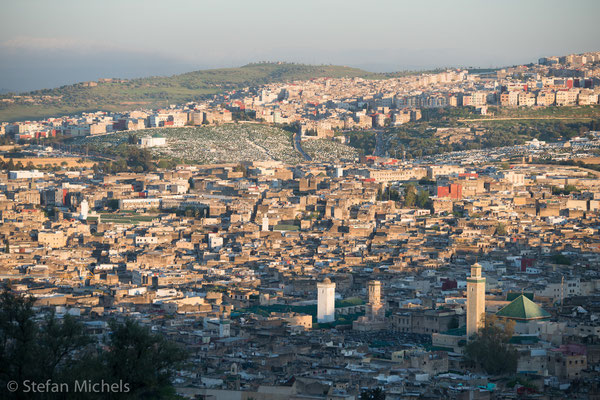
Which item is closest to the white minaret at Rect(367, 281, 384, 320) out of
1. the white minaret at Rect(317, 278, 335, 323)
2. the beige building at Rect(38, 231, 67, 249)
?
the white minaret at Rect(317, 278, 335, 323)

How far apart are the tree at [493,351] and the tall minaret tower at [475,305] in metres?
0.38

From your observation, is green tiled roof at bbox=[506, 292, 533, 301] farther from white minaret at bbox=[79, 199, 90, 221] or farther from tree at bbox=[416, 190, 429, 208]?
white minaret at bbox=[79, 199, 90, 221]

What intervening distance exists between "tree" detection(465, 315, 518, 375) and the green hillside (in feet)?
261

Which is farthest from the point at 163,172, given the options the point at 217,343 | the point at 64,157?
→ the point at 217,343

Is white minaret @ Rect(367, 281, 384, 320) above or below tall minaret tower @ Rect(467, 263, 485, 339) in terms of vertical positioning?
below

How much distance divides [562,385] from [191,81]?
115m

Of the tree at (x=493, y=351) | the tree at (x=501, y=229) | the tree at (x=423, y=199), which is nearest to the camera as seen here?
the tree at (x=493, y=351)

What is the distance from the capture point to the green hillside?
4451 inches

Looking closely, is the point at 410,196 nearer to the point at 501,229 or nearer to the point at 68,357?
the point at 501,229

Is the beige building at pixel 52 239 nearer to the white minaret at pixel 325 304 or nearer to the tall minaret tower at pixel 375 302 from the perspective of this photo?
the white minaret at pixel 325 304

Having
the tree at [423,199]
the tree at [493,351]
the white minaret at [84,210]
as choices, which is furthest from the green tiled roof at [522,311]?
the white minaret at [84,210]

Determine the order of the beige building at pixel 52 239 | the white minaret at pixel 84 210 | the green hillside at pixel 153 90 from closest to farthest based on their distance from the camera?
the beige building at pixel 52 239, the white minaret at pixel 84 210, the green hillside at pixel 153 90

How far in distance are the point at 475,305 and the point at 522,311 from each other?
4.32 feet

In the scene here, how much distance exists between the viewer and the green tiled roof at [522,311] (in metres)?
30.2
